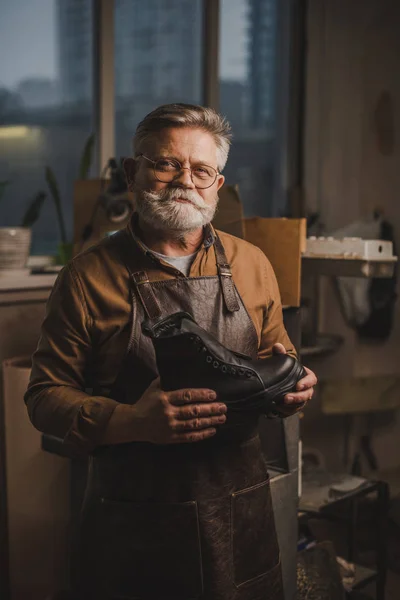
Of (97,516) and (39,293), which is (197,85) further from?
(97,516)

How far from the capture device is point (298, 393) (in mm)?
1681

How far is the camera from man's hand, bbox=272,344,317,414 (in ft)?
5.47

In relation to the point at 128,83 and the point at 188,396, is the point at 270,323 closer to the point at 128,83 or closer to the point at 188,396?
the point at 188,396

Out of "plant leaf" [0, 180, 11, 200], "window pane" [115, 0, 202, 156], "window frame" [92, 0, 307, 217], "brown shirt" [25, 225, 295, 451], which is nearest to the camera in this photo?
"brown shirt" [25, 225, 295, 451]

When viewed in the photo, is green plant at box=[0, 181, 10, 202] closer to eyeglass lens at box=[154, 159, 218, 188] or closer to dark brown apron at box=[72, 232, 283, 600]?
dark brown apron at box=[72, 232, 283, 600]

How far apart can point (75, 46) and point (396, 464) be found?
256 cm

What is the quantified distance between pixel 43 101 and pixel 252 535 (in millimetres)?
2130

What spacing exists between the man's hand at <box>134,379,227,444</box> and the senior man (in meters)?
0.09

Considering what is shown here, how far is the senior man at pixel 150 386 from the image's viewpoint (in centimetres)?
166

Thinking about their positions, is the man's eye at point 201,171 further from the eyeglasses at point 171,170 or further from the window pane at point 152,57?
the window pane at point 152,57

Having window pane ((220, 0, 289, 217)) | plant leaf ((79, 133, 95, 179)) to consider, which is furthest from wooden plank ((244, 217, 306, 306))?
window pane ((220, 0, 289, 217))

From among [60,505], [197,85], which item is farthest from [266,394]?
[197,85]

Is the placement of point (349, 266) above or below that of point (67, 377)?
above

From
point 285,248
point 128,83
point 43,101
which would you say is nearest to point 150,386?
point 285,248
